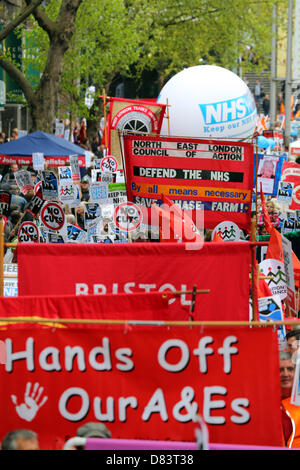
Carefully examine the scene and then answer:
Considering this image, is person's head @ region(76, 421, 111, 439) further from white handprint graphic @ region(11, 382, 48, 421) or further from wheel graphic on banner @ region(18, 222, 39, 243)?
wheel graphic on banner @ region(18, 222, 39, 243)

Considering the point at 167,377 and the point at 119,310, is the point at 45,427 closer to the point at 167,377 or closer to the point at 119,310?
the point at 167,377

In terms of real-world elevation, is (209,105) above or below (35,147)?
above

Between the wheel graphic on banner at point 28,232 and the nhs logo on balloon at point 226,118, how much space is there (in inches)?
142

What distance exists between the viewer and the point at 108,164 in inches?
635

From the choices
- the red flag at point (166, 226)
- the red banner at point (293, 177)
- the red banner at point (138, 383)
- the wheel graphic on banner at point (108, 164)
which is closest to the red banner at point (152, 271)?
the red flag at point (166, 226)

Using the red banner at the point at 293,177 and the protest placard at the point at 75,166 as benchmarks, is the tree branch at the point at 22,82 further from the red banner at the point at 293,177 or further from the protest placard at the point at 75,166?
the red banner at the point at 293,177

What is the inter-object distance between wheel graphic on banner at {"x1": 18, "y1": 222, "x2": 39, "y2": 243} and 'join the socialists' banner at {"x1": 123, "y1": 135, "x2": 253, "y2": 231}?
1.19m

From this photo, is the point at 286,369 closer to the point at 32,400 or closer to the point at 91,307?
the point at 91,307

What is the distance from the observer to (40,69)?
108 feet

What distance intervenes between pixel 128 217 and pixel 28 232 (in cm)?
123

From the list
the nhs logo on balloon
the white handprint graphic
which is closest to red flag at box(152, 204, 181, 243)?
the nhs logo on balloon

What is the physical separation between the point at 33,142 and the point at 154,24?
21.0m

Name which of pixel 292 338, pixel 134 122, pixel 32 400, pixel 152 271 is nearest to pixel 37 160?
pixel 134 122

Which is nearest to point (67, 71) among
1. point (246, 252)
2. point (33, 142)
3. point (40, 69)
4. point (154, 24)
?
point (40, 69)
